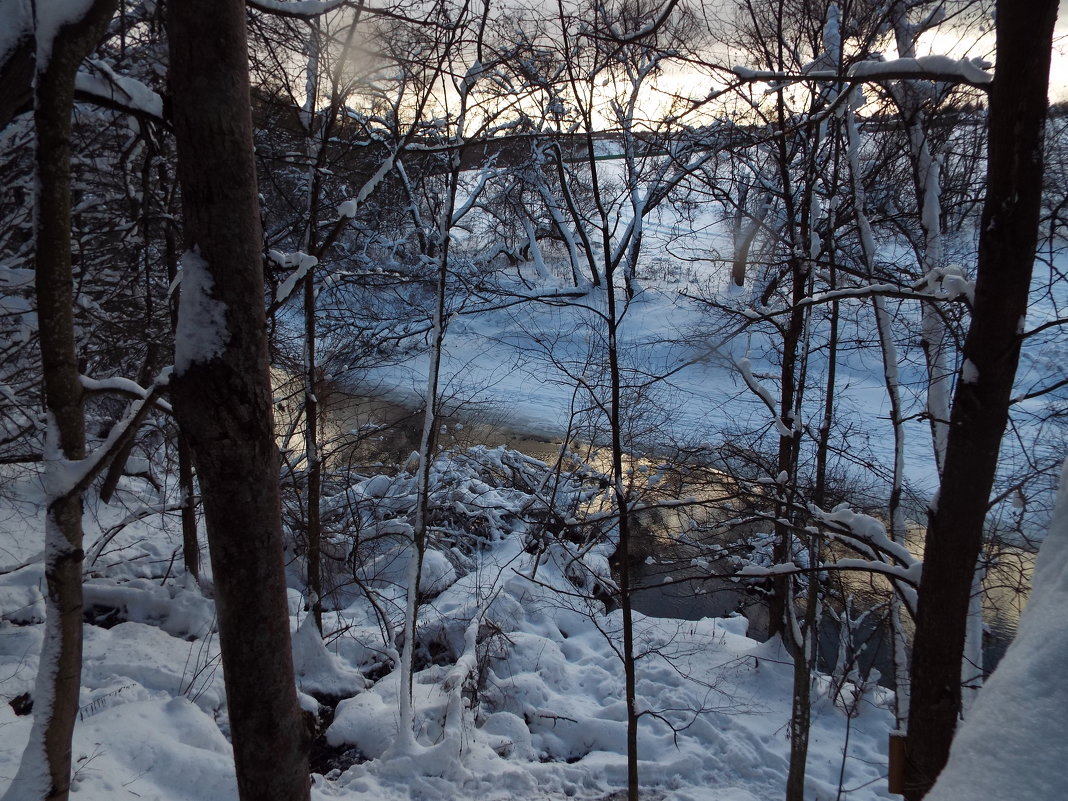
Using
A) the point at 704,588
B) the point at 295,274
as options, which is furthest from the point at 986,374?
the point at 704,588

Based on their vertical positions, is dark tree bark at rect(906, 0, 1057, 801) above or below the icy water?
above

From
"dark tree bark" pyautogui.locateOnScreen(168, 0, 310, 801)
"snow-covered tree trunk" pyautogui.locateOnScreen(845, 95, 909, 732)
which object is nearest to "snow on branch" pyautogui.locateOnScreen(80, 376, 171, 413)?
"dark tree bark" pyautogui.locateOnScreen(168, 0, 310, 801)

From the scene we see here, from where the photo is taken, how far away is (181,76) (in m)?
1.89

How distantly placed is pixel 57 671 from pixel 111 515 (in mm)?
7548

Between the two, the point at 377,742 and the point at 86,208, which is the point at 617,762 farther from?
the point at 86,208

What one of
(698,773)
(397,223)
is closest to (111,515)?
(397,223)

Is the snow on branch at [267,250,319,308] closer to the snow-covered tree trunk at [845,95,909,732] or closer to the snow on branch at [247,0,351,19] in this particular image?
the snow on branch at [247,0,351,19]

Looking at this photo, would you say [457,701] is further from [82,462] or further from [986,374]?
[986,374]

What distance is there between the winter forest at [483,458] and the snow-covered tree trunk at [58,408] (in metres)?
0.01

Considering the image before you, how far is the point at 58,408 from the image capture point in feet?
8.11

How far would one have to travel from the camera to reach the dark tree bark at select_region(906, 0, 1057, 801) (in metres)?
2.30

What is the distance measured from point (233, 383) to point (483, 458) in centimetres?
1053

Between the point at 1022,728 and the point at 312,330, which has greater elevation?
the point at 312,330

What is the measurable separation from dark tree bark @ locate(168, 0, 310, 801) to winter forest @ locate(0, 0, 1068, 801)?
0.01 metres
